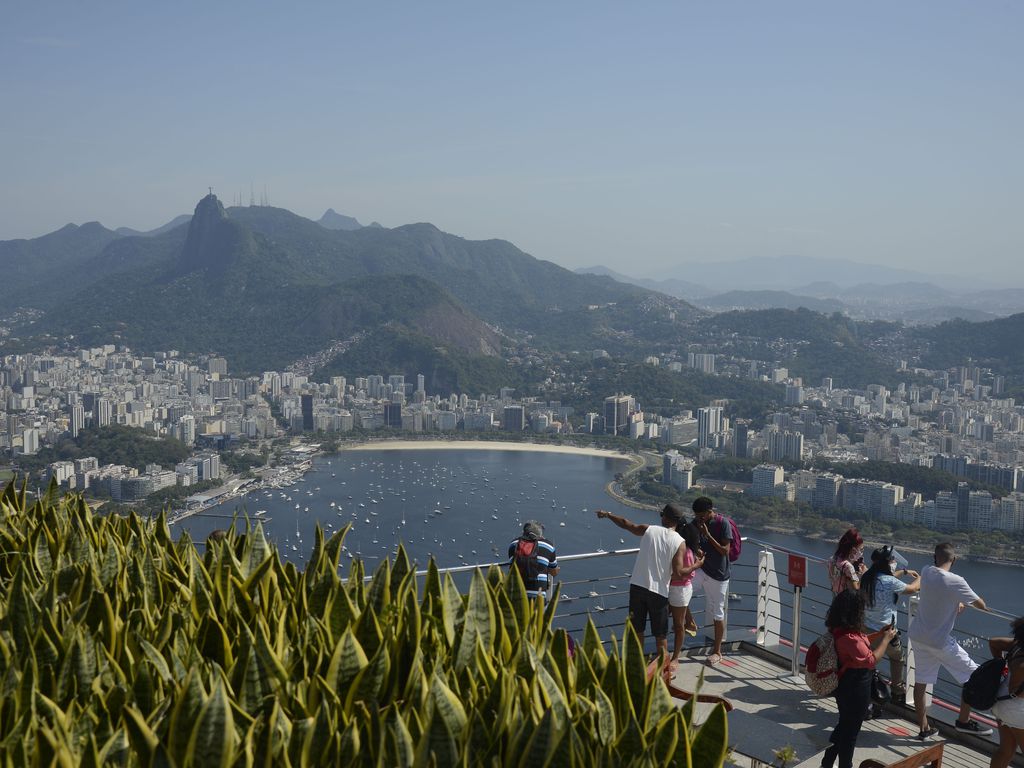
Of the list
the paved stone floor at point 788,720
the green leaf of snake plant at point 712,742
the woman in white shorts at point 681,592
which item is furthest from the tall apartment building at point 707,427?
the green leaf of snake plant at point 712,742

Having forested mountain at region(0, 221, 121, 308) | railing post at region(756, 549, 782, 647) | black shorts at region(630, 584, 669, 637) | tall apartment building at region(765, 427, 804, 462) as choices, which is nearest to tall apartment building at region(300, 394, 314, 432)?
tall apartment building at region(765, 427, 804, 462)

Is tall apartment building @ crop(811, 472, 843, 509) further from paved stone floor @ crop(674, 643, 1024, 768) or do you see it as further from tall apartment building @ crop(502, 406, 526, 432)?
paved stone floor @ crop(674, 643, 1024, 768)

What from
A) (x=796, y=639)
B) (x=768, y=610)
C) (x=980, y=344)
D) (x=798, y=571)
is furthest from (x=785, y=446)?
(x=796, y=639)

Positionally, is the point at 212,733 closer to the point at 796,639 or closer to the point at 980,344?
the point at 796,639

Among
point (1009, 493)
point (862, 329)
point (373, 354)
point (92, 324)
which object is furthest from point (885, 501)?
point (92, 324)

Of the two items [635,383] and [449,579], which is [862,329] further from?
[449,579]

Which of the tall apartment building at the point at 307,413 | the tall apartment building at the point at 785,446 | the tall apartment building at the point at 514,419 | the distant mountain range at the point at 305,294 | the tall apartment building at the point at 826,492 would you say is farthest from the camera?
the distant mountain range at the point at 305,294

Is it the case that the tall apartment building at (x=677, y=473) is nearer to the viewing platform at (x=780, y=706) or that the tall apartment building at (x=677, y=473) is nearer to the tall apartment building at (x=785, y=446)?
the tall apartment building at (x=785, y=446)

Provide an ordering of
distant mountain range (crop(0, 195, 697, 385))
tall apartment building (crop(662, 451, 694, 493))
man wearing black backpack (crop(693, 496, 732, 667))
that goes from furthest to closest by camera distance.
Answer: distant mountain range (crop(0, 195, 697, 385))
tall apartment building (crop(662, 451, 694, 493))
man wearing black backpack (crop(693, 496, 732, 667))
